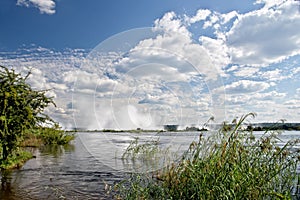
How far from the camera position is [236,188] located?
518 cm

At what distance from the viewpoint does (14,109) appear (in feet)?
43.6

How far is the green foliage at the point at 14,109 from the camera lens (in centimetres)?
1276

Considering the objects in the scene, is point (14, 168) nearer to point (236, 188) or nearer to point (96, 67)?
point (96, 67)

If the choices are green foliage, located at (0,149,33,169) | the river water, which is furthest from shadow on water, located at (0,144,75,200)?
green foliage, located at (0,149,33,169)

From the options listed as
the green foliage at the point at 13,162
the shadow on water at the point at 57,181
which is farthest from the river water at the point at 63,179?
the green foliage at the point at 13,162

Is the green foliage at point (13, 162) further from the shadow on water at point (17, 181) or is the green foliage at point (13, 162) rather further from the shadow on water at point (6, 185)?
the shadow on water at point (6, 185)

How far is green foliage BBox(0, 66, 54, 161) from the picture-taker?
1276 cm

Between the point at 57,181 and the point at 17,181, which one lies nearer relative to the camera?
the point at 17,181

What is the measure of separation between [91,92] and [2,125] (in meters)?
4.68

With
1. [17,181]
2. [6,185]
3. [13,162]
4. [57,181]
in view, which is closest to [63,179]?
[57,181]

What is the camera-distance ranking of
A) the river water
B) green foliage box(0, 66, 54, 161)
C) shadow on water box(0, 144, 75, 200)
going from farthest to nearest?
green foliage box(0, 66, 54, 161) < the river water < shadow on water box(0, 144, 75, 200)

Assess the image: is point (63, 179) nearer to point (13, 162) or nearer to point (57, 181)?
point (57, 181)

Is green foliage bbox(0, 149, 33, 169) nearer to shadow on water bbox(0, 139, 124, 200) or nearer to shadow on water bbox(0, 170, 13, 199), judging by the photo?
shadow on water bbox(0, 139, 124, 200)

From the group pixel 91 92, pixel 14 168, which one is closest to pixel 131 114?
pixel 91 92
